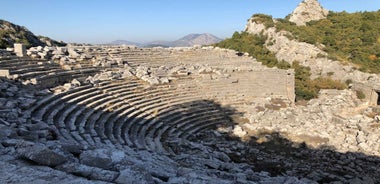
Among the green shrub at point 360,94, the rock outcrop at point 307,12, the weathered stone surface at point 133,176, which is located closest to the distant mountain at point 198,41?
the rock outcrop at point 307,12

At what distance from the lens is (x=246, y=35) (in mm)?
30594

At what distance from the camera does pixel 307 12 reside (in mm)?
33781

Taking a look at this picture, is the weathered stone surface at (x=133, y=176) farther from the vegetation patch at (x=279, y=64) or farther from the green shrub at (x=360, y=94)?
the green shrub at (x=360, y=94)

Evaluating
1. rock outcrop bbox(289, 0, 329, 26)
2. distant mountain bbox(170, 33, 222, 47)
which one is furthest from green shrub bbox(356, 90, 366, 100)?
distant mountain bbox(170, 33, 222, 47)

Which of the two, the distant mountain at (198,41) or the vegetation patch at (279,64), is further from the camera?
the distant mountain at (198,41)

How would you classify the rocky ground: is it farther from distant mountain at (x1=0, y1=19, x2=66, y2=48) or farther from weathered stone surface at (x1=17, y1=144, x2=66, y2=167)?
distant mountain at (x1=0, y1=19, x2=66, y2=48)

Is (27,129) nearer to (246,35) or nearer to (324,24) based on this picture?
(246,35)

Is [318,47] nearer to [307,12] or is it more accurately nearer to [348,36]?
[348,36]

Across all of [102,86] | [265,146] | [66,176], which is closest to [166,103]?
[102,86]

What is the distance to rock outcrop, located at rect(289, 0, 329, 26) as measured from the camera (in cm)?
3355

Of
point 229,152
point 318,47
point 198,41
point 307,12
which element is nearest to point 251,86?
point 229,152

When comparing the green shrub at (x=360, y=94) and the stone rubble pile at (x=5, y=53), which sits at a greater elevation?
the stone rubble pile at (x=5, y=53)

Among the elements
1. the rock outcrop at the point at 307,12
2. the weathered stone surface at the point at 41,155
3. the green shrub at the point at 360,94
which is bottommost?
the green shrub at the point at 360,94

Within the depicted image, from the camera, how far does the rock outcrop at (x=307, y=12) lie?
33.5 metres
